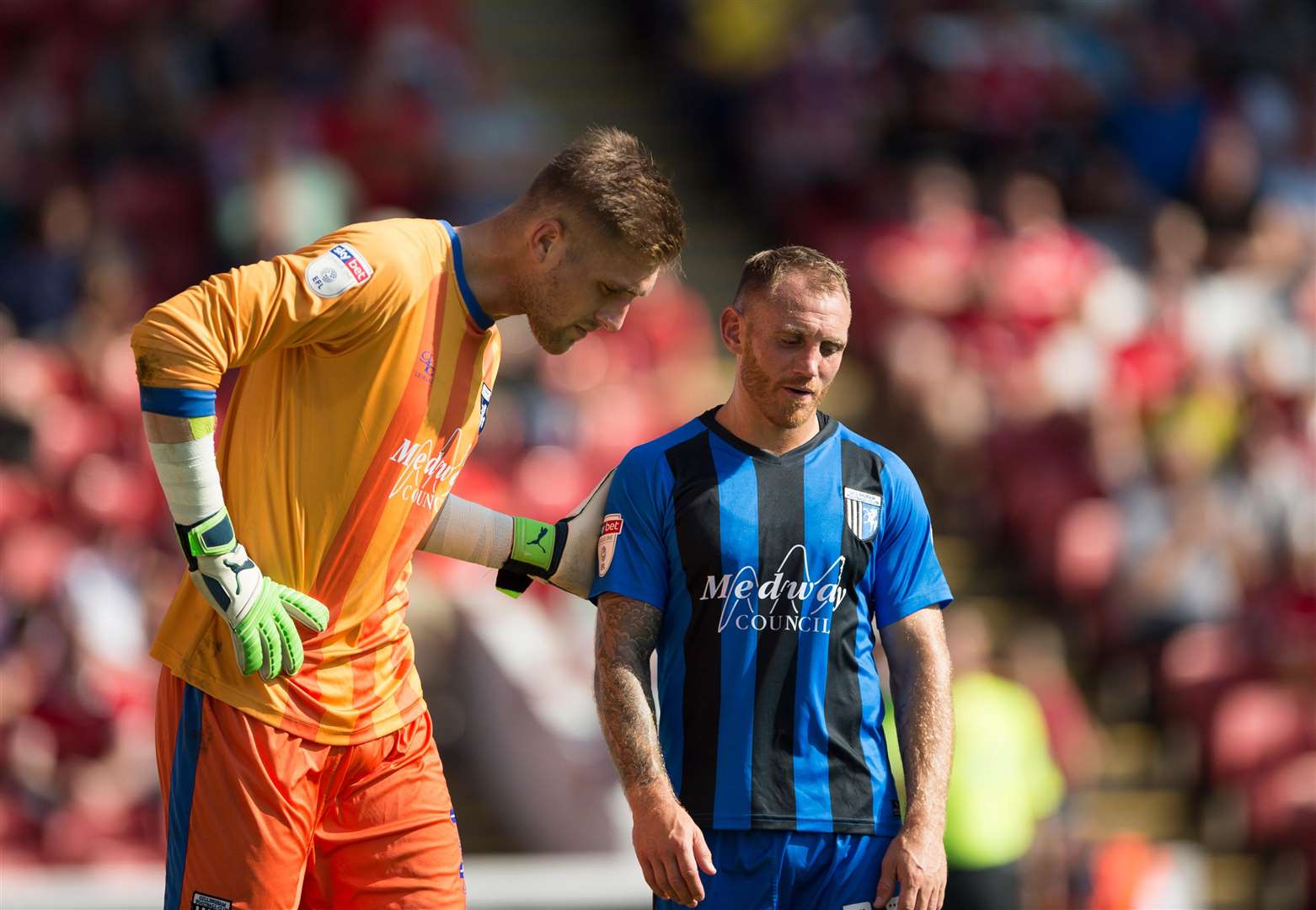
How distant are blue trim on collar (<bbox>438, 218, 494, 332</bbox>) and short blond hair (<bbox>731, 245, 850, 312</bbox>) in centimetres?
54

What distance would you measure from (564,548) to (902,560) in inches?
29.5

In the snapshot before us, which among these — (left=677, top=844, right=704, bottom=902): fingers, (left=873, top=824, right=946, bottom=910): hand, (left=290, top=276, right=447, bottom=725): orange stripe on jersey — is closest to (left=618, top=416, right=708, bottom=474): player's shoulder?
(left=290, top=276, right=447, bottom=725): orange stripe on jersey

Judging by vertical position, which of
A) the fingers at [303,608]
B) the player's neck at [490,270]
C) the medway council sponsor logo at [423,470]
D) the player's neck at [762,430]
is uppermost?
the player's neck at [490,270]

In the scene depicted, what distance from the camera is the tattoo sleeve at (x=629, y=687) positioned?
3420 millimetres

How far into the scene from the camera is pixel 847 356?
11.0m

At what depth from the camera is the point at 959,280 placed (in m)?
10.6

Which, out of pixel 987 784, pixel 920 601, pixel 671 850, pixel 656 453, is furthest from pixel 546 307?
pixel 987 784

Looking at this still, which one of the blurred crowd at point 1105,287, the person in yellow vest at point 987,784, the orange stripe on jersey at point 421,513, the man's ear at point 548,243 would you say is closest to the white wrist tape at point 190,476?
the orange stripe on jersey at point 421,513

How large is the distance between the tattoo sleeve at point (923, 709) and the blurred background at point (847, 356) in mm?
3133

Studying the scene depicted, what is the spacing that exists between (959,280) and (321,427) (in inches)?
302

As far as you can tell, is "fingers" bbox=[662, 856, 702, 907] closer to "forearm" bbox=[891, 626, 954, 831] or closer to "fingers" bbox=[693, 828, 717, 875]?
"fingers" bbox=[693, 828, 717, 875]

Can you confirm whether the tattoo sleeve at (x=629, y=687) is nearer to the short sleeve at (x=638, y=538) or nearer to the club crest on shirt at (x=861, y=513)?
the short sleeve at (x=638, y=538)

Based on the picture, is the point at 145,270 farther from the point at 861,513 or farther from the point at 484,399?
the point at 861,513

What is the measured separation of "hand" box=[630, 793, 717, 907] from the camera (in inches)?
131
